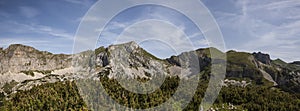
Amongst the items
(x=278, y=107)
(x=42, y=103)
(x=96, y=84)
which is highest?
(x=96, y=84)

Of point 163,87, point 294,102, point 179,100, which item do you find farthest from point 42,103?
point 294,102

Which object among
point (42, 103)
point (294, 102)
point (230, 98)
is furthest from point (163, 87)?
point (294, 102)

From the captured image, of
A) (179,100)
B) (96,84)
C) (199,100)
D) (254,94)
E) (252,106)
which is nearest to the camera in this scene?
(96,84)

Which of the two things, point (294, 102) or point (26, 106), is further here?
point (294, 102)

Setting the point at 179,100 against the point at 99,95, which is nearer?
the point at 99,95

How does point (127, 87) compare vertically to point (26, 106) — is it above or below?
above

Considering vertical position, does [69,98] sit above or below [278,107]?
above

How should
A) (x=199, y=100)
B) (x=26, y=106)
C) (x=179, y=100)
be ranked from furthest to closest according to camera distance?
(x=199, y=100) → (x=179, y=100) → (x=26, y=106)

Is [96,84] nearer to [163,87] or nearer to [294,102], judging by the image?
[163,87]

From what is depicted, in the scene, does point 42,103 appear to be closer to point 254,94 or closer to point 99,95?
point 99,95
